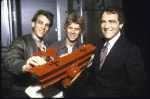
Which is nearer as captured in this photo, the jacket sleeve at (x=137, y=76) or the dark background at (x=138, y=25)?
the jacket sleeve at (x=137, y=76)

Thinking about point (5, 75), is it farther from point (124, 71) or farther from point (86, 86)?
point (124, 71)

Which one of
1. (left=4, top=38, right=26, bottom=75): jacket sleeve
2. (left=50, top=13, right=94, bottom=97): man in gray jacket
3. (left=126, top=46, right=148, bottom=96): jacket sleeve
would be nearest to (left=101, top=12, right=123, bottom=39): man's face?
(left=126, top=46, right=148, bottom=96): jacket sleeve

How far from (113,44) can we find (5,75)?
256cm

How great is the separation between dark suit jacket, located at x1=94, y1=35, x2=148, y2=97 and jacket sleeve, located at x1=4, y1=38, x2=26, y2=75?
876mm

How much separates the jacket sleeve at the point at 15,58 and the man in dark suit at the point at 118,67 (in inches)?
34.5

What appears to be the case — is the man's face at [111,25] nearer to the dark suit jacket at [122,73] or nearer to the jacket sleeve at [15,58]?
the dark suit jacket at [122,73]

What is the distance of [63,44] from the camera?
5.02 feet

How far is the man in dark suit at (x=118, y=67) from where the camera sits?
3.06ft

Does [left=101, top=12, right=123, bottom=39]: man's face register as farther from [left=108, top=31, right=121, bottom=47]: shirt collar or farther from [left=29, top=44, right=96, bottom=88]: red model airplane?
[left=29, top=44, right=96, bottom=88]: red model airplane

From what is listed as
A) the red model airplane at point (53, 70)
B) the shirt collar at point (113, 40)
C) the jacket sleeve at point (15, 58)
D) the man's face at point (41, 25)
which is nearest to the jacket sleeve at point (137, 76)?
the shirt collar at point (113, 40)

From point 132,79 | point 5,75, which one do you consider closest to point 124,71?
point 132,79

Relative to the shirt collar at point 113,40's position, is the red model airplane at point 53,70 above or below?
below

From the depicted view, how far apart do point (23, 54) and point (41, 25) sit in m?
0.50

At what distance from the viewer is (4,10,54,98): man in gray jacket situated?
897mm
